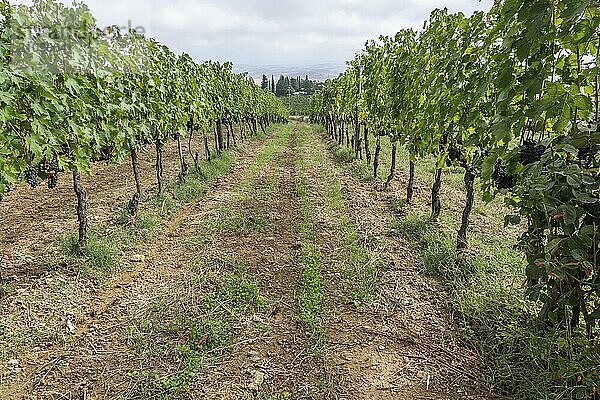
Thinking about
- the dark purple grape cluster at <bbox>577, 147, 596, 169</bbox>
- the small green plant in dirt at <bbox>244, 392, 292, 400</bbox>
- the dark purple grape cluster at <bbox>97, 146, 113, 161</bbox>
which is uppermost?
the dark purple grape cluster at <bbox>577, 147, 596, 169</bbox>

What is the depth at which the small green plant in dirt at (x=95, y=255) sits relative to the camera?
520cm

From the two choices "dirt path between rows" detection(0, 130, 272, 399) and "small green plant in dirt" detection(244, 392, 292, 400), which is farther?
"dirt path between rows" detection(0, 130, 272, 399)

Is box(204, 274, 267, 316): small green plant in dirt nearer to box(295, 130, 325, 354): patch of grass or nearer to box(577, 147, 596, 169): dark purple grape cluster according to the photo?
box(295, 130, 325, 354): patch of grass

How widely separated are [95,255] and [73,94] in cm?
191

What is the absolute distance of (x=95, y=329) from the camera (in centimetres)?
413

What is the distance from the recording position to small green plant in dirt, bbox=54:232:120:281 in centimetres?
520

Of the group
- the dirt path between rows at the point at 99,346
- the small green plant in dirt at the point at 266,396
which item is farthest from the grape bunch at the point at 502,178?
the dirt path between rows at the point at 99,346

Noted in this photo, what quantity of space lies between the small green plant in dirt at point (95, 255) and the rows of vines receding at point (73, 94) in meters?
0.12

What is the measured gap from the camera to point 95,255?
546 centimetres

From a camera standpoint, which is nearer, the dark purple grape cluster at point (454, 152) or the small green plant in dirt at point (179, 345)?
the small green plant in dirt at point (179, 345)

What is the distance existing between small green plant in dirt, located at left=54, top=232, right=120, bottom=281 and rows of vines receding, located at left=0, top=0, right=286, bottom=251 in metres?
0.12

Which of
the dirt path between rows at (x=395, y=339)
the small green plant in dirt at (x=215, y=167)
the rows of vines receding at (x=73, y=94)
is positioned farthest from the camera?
the small green plant in dirt at (x=215, y=167)

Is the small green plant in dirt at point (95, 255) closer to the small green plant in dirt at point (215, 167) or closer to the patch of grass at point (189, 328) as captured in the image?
the patch of grass at point (189, 328)

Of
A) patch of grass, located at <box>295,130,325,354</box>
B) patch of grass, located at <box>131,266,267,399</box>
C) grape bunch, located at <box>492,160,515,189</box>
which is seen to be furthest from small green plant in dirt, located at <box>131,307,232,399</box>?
grape bunch, located at <box>492,160,515,189</box>
